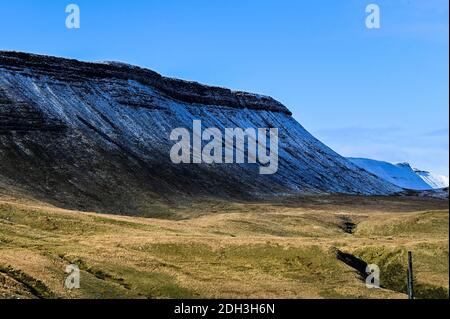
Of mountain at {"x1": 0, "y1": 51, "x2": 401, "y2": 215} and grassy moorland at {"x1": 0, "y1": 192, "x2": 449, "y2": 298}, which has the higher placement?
mountain at {"x1": 0, "y1": 51, "x2": 401, "y2": 215}

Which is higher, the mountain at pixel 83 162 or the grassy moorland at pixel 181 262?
the mountain at pixel 83 162

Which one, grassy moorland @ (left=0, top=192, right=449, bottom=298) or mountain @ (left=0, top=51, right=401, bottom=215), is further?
mountain @ (left=0, top=51, right=401, bottom=215)

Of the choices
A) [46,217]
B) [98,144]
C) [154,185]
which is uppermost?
[98,144]

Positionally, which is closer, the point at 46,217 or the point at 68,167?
the point at 46,217

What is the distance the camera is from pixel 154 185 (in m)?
164

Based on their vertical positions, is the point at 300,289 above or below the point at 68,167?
below

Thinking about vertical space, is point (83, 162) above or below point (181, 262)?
above

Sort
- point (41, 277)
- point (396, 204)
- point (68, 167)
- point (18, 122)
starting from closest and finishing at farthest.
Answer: point (41, 277)
point (68, 167)
point (18, 122)
point (396, 204)

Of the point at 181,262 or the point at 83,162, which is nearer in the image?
the point at 181,262

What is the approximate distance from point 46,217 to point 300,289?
44934 mm

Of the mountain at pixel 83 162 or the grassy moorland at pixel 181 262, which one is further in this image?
the mountain at pixel 83 162
